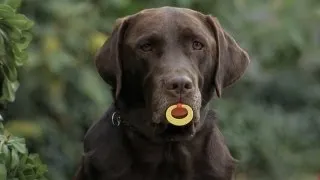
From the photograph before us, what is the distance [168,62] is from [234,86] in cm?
466

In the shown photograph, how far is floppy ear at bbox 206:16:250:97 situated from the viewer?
621cm

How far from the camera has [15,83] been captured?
6.52 m

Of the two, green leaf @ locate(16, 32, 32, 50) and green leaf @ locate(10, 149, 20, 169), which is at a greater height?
green leaf @ locate(16, 32, 32, 50)

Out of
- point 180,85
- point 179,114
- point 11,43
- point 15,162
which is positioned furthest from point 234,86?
point 180,85

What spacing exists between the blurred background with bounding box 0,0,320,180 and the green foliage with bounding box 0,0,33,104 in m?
2.26

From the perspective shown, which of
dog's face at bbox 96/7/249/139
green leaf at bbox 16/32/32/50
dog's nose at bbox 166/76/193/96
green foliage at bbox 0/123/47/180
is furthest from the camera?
green leaf at bbox 16/32/32/50

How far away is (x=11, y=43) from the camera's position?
20.8 feet

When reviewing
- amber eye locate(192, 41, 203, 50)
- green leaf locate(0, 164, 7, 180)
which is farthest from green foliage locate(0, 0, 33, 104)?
amber eye locate(192, 41, 203, 50)

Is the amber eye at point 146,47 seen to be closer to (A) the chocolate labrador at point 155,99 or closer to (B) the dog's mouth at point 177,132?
(A) the chocolate labrador at point 155,99

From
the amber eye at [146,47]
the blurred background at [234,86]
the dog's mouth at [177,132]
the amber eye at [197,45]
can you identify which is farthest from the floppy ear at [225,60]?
the blurred background at [234,86]

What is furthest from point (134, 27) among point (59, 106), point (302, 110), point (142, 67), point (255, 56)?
point (302, 110)

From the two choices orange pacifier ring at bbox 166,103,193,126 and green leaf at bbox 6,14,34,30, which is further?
green leaf at bbox 6,14,34,30

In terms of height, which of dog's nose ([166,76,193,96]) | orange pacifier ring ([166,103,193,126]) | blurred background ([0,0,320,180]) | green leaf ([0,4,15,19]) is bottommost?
blurred background ([0,0,320,180])

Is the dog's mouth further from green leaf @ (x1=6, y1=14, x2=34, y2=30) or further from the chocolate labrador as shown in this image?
green leaf @ (x1=6, y1=14, x2=34, y2=30)
